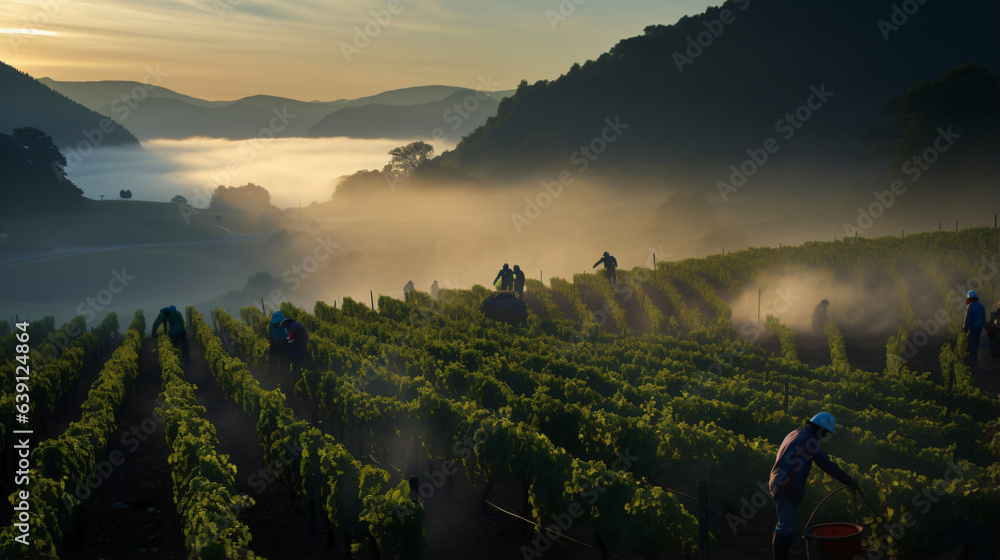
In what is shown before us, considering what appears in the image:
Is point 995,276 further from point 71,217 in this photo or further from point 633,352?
point 71,217

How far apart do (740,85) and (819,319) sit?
451ft

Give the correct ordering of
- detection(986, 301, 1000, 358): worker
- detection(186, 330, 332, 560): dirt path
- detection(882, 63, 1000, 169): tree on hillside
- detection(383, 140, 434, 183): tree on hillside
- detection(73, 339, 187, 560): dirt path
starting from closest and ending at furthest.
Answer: detection(73, 339, 187, 560): dirt path, detection(186, 330, 332, 560): dirt path, detection(986, 301, 1000, 358): worker, detection(882, 63, 1000, 169): tree on hillside, detection(383, 140, 434, 183): tree on hillside

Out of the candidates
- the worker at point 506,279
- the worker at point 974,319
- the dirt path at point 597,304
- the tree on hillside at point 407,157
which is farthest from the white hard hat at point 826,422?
the tree on hillside at point 407,157

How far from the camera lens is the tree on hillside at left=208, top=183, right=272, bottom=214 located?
178 metres

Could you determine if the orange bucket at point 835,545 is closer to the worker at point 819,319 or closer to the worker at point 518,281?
the worker at point 819,319

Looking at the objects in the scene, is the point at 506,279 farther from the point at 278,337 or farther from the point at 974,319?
the point at 974,319

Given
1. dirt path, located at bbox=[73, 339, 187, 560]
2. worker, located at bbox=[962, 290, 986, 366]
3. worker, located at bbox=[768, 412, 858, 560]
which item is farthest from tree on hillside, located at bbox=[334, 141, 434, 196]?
worker, located at bbox=[768, 412, 858, 560]

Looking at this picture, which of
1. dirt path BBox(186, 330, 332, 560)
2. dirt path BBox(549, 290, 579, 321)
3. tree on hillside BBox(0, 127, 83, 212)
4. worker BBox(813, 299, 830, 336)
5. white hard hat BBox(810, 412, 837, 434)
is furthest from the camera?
tree on hillside BBox(0, 127, 83, 212)

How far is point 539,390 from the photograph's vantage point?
49.6ft

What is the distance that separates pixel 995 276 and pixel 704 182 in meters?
112

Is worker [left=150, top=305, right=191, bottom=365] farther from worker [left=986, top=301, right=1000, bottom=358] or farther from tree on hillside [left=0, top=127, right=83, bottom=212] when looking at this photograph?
tree on hillside [left=0, top=127, right=83, bottom=212]

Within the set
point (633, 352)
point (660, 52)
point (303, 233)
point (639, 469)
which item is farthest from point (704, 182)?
point (639, 469)

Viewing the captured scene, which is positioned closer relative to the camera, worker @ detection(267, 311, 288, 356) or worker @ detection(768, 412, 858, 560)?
worker @ detection(768, 412, 858, 560)

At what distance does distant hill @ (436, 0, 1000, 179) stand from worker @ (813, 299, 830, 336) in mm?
115125
